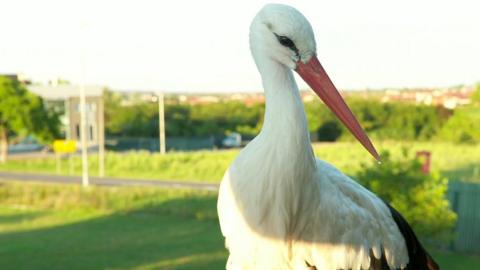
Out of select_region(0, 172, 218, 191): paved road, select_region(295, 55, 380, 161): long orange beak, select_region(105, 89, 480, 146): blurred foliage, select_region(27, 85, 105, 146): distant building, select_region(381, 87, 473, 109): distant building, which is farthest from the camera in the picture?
select_region(381, 87, 473, 109): distant building

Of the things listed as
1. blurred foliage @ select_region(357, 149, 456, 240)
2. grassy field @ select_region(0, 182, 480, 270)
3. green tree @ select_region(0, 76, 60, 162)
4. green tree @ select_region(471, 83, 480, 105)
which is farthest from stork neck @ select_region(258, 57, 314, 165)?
green tree @ select_region(471, 83, 480, 105)

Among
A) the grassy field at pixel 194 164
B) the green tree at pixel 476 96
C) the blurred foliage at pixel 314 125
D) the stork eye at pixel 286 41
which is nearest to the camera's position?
the stork eye at pixel 286 41

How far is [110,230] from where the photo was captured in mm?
13648

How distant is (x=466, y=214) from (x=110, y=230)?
7.18m

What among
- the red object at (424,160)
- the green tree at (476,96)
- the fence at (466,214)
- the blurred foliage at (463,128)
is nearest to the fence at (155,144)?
the blurred foliage at (463,128)

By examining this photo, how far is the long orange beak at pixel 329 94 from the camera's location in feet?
6.48

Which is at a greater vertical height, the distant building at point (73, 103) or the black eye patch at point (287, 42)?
the black eye patch at point (287, 42)

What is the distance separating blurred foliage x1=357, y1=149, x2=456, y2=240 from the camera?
8.72m

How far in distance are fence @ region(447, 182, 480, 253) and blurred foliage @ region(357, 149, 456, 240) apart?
5.54 ft

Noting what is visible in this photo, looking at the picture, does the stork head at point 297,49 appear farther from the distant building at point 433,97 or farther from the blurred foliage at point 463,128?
the distant building at point 433,97

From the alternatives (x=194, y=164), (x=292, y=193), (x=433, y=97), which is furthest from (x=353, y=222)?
(x=433, y=97)

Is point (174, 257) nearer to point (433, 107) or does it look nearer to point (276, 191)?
point (276, 191)

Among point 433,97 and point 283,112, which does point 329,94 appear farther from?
point 433,97

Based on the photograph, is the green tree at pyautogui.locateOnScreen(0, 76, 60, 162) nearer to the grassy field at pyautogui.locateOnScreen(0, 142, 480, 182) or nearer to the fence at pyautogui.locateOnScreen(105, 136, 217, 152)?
the grassy field at pyautogui.locateOnScreen(0, 142, 480, 182)
